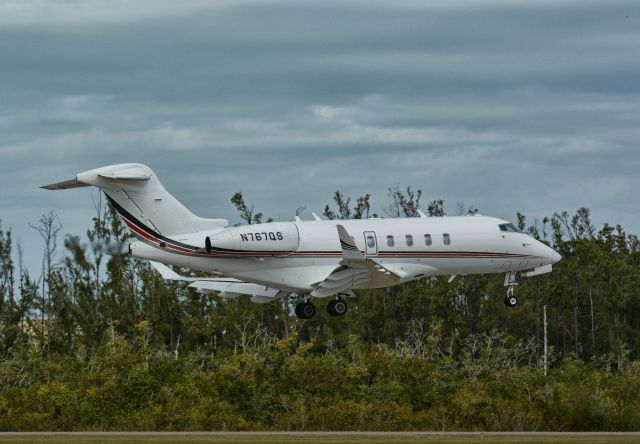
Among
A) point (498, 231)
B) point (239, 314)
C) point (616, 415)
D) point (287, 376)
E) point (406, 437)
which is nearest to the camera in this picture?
point (406, 437)

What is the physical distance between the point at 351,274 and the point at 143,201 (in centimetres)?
800

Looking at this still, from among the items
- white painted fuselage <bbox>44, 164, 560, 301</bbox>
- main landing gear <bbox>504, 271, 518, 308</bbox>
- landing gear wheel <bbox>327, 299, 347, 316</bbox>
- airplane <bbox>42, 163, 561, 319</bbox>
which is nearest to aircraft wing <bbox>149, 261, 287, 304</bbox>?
airplane <bbox>42, 163, 561, 319</bbox>

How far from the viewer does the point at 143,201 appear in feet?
162

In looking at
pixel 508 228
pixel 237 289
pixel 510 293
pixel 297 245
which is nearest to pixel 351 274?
pixel 297 245

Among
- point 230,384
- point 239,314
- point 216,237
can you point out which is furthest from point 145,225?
point 239,314

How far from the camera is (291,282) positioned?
4991cm

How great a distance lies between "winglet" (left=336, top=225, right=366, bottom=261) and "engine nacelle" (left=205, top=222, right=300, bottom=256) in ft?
9.11

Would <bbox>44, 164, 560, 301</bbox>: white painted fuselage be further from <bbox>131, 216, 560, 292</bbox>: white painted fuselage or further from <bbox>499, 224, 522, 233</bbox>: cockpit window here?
<bbox>499, 224, 522, 233</bbox>: cockpit window

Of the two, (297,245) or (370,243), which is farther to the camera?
(370,243)

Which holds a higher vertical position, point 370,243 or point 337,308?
point 370,243

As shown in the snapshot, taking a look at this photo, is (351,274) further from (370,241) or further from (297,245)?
(297,245)

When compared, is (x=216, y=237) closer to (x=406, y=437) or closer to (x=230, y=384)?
(x=230, y=384)

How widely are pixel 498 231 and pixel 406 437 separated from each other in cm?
1739

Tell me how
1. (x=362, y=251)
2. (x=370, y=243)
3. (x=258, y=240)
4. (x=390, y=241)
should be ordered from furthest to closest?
(x=390, y=241) → (x=370, y=243) → (x=362, y=251) → (x=258, y=240)
